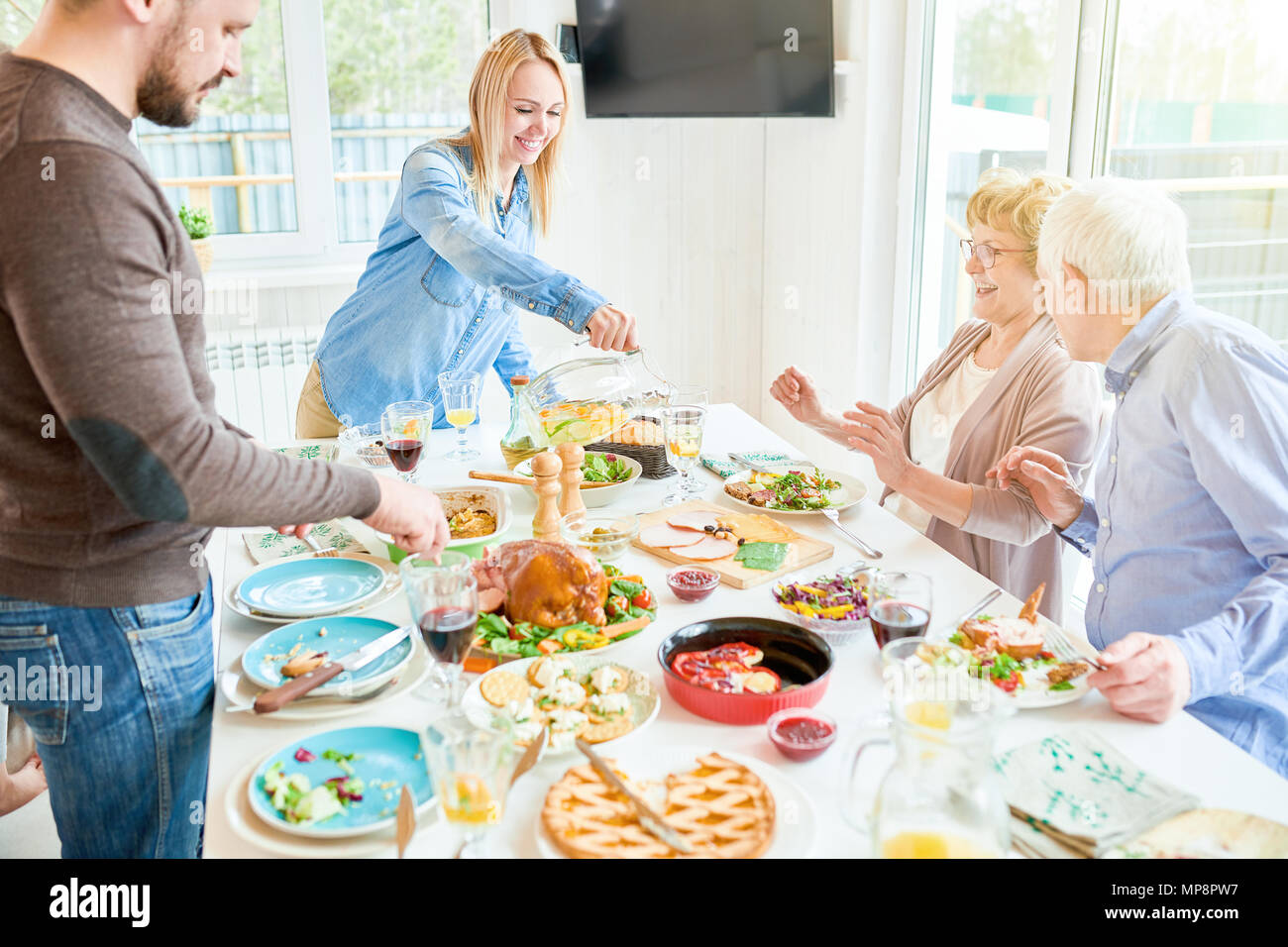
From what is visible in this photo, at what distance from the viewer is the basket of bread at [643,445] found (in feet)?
6.95

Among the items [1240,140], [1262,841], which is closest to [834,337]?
[1240,140]

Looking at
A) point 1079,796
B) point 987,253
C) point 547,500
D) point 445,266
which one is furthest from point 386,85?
point 1079,796

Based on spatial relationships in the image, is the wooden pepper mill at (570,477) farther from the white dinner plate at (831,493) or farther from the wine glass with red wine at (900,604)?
the wine glass with red wine at (900,604)

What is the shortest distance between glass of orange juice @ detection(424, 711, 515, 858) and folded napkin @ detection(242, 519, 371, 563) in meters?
0.87

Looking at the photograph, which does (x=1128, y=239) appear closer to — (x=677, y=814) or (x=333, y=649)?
(x=677, y=814)

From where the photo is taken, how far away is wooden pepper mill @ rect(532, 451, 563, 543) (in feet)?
5.63

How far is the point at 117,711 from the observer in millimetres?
1236

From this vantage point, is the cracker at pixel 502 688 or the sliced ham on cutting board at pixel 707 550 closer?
the cracker at pixel 502 688

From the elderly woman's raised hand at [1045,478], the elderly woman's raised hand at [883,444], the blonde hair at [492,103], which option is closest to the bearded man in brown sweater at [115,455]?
the elderly woman's raised hand at [883,444]

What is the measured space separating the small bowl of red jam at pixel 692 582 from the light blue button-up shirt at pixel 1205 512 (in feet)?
2.01

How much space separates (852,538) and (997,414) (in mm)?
485

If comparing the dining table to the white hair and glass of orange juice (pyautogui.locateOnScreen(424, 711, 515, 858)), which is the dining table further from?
the white hair
